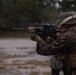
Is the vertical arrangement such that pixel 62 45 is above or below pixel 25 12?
below

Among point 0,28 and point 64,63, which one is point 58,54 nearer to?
point 64,63

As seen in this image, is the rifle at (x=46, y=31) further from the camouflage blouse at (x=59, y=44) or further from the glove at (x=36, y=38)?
the camouflage blouse at (x=59, y=44)

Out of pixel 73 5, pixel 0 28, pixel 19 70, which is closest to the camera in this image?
pixel 19 70

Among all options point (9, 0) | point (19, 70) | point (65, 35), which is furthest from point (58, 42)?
point (9, 0)

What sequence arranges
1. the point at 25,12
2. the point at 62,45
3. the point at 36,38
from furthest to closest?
1. the point at 25,12
2. the point at 36,38
3. the point at 62,45

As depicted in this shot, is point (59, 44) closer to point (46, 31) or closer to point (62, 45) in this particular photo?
point (62, 45)

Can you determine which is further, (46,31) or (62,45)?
(46,31)

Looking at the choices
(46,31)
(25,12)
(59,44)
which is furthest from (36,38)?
(25,12)

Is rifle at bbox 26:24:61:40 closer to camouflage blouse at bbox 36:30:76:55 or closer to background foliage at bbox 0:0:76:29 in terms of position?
camouflage blouse at bbox 36:30:76:55

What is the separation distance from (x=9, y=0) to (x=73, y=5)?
1118 cm

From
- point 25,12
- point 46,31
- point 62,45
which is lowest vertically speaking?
point 62,45

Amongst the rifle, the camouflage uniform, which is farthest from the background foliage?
the camouflage uniform

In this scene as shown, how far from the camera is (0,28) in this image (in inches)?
1469

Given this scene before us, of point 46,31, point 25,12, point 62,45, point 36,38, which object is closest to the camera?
point 62,45
